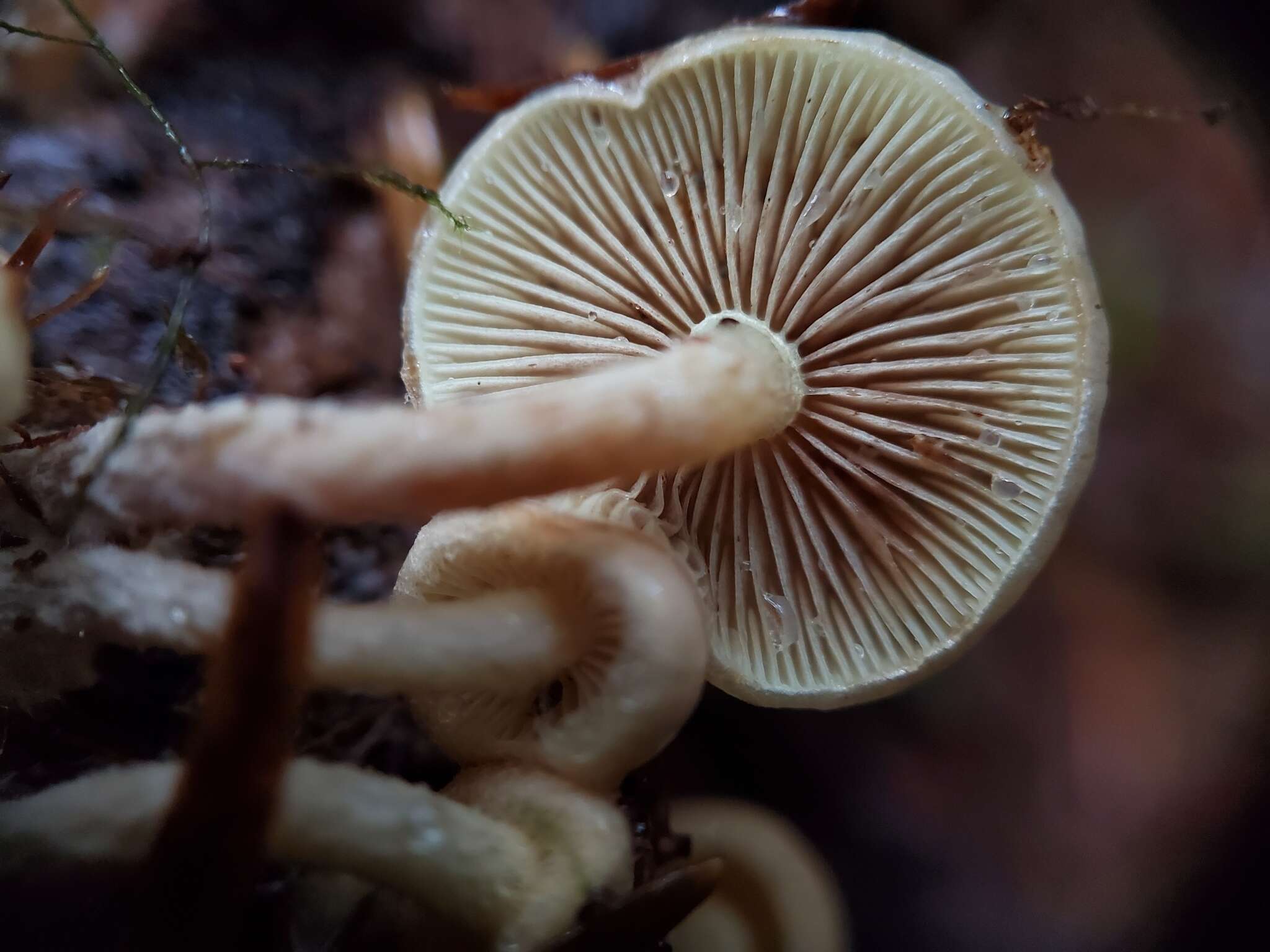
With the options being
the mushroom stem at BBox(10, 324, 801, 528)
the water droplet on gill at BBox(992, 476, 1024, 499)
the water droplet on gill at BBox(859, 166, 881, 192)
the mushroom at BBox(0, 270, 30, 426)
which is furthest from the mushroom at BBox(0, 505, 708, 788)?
the water droplet on gill at BBox(859, 166, 881, 192)

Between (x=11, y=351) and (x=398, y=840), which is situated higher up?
(x=11, y=351)

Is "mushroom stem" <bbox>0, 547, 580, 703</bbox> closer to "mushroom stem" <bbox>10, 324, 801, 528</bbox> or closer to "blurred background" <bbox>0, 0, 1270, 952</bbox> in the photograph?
"mushroom stem" <bbox>10, 324, 801, 528</bbox>

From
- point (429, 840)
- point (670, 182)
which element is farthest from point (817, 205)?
point (429, 840)

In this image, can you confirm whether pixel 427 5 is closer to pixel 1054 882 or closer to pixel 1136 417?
pixel 1136 417

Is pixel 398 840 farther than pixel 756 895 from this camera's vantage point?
No

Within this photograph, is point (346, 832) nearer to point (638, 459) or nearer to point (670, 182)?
point (638, 459)

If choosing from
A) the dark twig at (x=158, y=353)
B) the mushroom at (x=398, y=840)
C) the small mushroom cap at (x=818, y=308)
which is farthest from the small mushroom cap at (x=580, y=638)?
the dark twig at (x=158, y=353)

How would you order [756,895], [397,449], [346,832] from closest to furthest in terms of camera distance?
[397,449], [346,832], [756,895]
